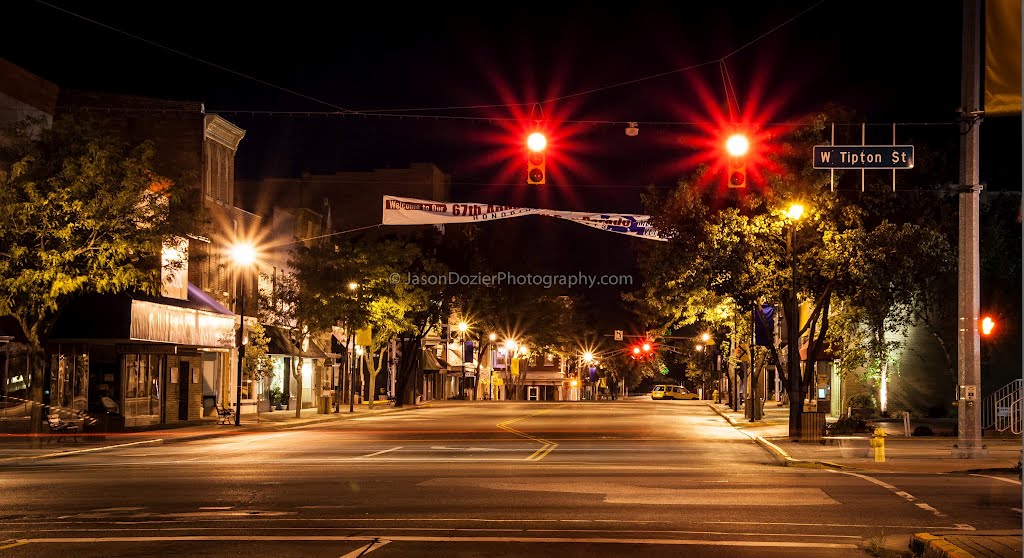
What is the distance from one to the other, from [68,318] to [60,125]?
7597 mm

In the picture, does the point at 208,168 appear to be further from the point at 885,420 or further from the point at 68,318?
the point at 885,420

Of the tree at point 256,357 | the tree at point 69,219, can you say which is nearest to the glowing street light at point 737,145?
the tree at point 69,219

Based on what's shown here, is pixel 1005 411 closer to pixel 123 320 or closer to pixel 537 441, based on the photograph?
pixel 537 441

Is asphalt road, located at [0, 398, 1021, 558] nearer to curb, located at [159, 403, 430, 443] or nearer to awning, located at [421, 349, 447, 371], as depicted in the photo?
curb, located at [159, 403, 430, 443]

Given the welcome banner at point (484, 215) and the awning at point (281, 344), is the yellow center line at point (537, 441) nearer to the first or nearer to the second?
the welcome banner at point (484, 215)

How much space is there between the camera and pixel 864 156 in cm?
2341

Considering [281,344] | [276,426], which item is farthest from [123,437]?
[281,344]

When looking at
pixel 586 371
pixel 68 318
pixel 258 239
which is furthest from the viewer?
pixel 586 371

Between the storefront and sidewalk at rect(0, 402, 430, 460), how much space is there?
733 mm

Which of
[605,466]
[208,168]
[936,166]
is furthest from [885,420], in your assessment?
[208,168]

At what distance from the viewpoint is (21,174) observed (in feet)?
100

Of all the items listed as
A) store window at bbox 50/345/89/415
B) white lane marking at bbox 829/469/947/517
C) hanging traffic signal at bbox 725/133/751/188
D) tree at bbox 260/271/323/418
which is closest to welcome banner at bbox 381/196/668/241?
tree at bbox 260/271/323/418

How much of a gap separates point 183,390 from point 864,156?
30.7 metres

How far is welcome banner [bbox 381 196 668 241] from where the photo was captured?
149 feet
